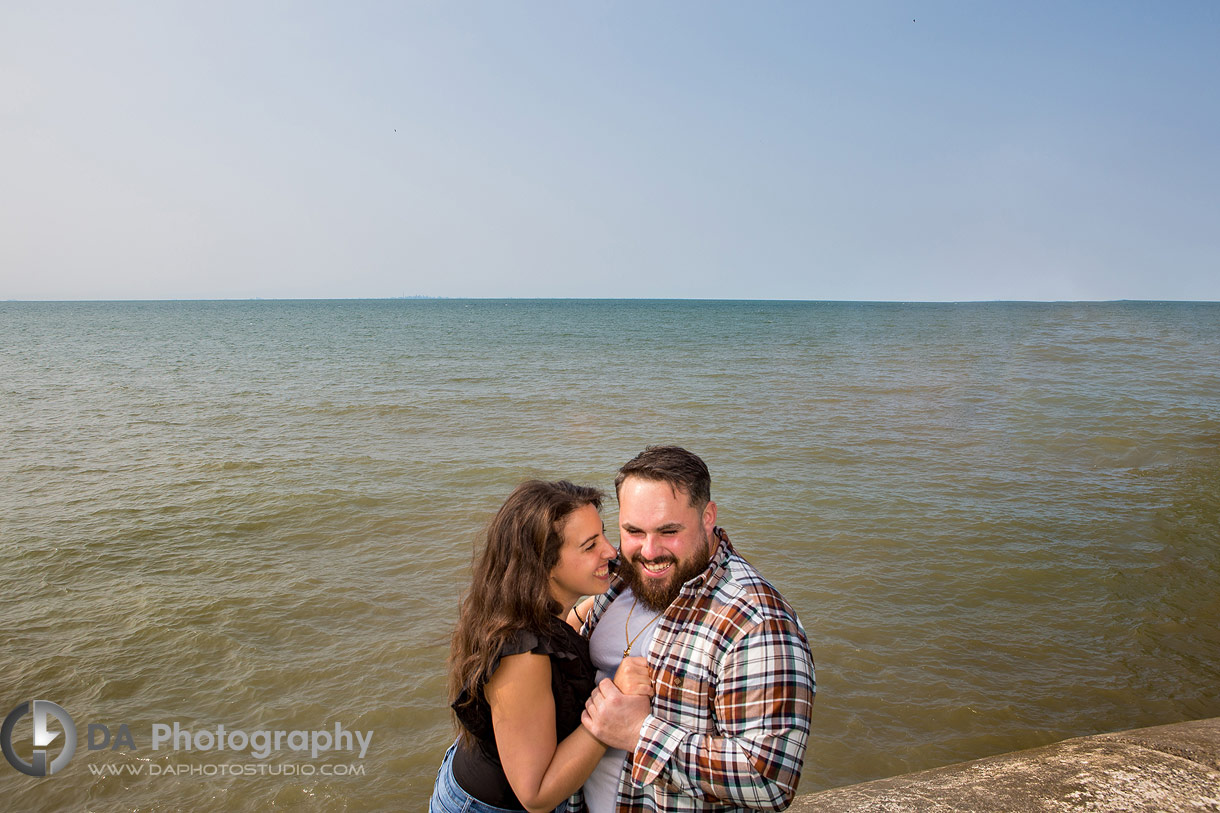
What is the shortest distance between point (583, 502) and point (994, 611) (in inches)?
220

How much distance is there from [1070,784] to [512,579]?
2.84 metres

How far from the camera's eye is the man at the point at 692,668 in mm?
1974

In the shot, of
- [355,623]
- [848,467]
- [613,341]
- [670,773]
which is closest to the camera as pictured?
[670,773]

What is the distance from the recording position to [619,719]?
2.13 meters

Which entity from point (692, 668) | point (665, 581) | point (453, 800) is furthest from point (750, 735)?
point (453, 800)

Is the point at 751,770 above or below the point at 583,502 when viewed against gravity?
below

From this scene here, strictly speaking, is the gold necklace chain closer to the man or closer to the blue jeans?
the man

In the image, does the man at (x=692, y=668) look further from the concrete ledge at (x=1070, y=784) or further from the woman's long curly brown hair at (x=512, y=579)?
the concrete ledge at (x=1070, y=784)

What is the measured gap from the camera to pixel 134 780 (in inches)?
173

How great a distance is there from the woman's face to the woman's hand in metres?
0.32

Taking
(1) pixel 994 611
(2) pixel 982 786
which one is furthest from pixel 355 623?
(1) pixel 994 611

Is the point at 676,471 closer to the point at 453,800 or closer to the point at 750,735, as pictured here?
the point at 750,735

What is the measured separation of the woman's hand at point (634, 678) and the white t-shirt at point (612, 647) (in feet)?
0.27

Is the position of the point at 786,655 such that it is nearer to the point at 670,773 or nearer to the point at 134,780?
the point at 670,773
